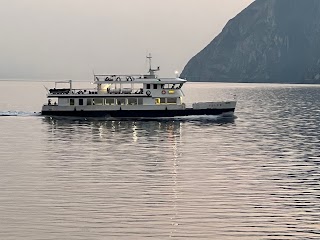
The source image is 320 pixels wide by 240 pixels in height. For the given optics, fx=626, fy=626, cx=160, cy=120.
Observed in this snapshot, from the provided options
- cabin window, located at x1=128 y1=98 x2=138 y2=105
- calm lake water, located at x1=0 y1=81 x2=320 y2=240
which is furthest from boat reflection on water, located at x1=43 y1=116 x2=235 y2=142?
cabin window, located at x1=128 y1=98 x2=138 y2=105

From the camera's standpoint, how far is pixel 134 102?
336 ft

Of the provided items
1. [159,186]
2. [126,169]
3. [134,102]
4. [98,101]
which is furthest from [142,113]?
[159,186]

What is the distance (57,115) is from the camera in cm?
10512

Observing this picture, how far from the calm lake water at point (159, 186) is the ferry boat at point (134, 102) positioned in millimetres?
23020

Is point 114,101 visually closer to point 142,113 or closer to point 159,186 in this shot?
point 142,113

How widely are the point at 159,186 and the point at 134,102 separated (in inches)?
2451

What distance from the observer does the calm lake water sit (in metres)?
29.7

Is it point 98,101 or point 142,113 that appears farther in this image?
point 98,101

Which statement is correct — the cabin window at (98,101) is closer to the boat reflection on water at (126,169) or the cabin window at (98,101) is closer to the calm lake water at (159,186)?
the boat reflection on water at (126,169)

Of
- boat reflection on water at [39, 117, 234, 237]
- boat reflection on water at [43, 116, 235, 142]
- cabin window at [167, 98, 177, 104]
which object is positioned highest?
cabin window at [167, 98, 177, 104]

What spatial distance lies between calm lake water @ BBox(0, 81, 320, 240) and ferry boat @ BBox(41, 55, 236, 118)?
906 inches

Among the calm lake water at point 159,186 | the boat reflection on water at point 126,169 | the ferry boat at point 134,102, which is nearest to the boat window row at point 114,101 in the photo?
the ferry boat at point 134,102

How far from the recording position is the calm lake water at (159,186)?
29.7 metres

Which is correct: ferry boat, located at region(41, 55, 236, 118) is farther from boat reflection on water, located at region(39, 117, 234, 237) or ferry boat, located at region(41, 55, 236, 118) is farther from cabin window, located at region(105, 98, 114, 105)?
boat reflection on water, located at region(39, 117, 234, 237)
